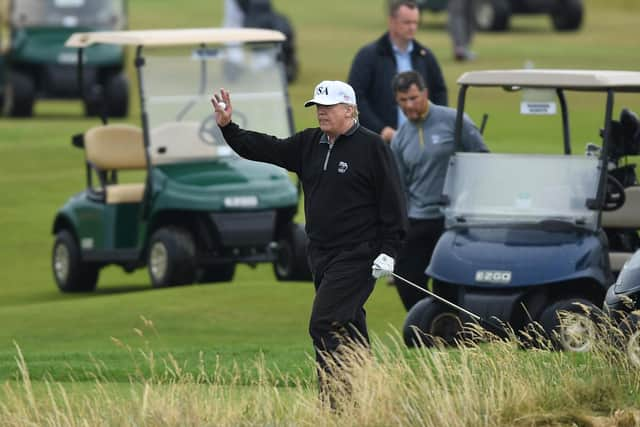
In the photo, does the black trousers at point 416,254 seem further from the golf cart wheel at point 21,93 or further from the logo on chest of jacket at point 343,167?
the golf cart wheel at point 21,93

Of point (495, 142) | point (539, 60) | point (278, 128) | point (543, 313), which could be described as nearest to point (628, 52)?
point (539, 60)

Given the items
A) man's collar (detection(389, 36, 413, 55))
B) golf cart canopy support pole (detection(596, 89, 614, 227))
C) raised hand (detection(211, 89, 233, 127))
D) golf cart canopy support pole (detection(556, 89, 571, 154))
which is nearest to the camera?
raised hand (detection(211, 89, 233, 127))

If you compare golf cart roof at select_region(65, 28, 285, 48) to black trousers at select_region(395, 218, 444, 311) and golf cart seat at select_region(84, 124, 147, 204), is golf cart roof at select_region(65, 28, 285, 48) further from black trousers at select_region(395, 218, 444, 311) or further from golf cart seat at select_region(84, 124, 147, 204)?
black trousers at select_region(395, 218, 444, 311)

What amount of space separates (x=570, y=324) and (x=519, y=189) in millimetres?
1803

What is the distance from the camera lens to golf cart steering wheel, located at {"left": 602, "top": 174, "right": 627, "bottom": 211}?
11.3m

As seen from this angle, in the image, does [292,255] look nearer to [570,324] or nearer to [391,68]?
[391,68]

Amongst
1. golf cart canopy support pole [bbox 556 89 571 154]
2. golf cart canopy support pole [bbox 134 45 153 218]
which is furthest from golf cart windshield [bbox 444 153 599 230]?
golf cart canopy support pole [bbox 134 45 153 218]

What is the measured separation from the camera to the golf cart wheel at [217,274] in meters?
15.5

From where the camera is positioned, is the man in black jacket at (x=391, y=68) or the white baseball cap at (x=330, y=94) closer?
the white baseball cap at (x=330, y=94)

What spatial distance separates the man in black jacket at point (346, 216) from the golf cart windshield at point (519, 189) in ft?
8.94

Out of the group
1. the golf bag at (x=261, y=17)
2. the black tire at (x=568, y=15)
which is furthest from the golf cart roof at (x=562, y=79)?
the black tire at (x=568, y=15)

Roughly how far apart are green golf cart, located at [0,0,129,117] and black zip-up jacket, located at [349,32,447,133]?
11548 millimetres

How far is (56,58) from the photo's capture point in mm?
25031

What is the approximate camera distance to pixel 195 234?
1473cm
